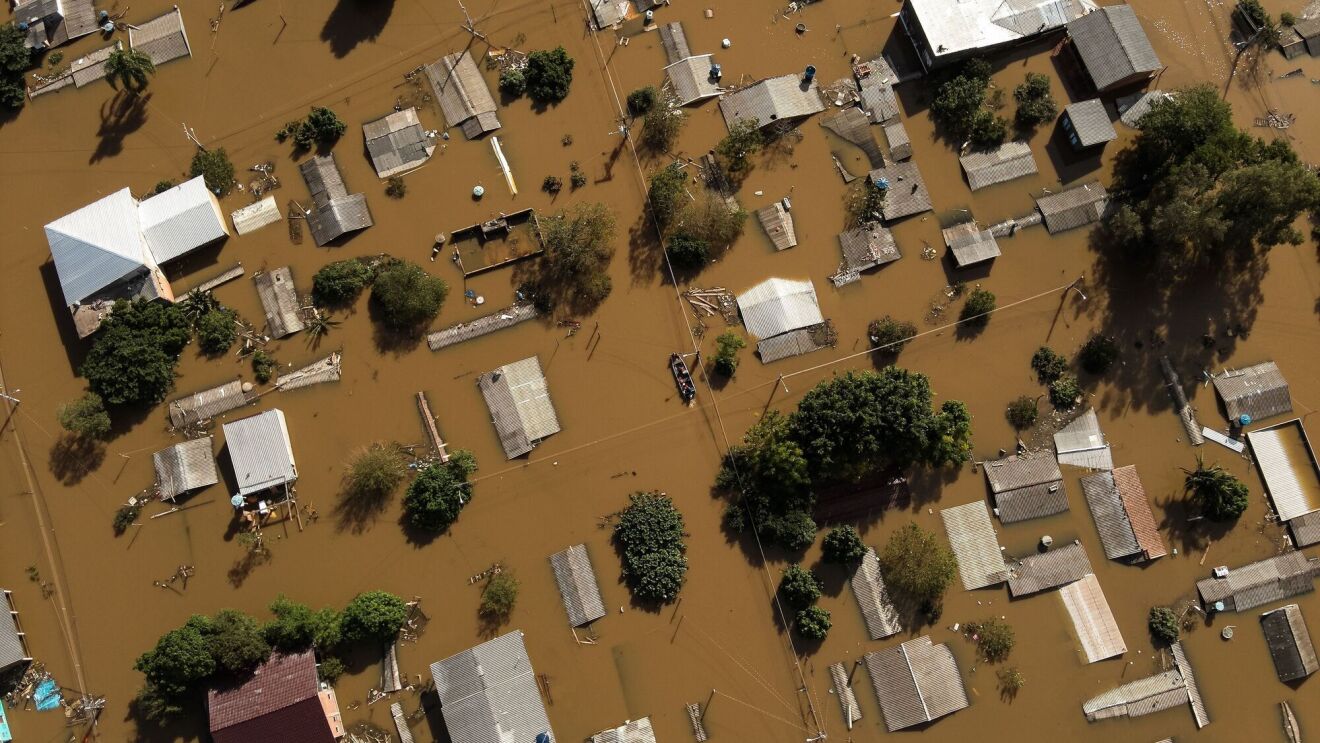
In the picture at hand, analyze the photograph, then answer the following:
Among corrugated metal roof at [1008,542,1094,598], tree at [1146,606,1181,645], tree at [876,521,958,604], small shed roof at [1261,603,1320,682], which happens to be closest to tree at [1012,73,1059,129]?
corrugated metal roof at [1008,542,1094,598]

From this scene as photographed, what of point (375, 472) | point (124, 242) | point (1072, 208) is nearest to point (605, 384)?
point (375, 472)

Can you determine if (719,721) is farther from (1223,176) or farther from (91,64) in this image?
(91,64)

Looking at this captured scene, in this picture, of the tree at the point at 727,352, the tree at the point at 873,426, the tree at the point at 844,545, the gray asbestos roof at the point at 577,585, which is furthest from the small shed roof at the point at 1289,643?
the gray asbestos roof at the point at 577,585

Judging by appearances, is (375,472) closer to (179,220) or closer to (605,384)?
(605,384)

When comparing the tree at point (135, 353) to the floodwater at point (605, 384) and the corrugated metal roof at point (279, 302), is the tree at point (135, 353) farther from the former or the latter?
the corrugated metal roof at point (279, 302)

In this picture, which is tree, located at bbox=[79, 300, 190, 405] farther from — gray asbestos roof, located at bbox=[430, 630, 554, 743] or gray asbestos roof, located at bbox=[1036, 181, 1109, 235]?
gray asbestos roof, located at bbox=[1036, 181, 1109, 235]

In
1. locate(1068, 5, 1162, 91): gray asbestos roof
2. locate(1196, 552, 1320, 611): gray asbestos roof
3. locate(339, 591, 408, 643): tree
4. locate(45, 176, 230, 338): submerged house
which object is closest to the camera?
locate(339, 591, 408, 643): tree
